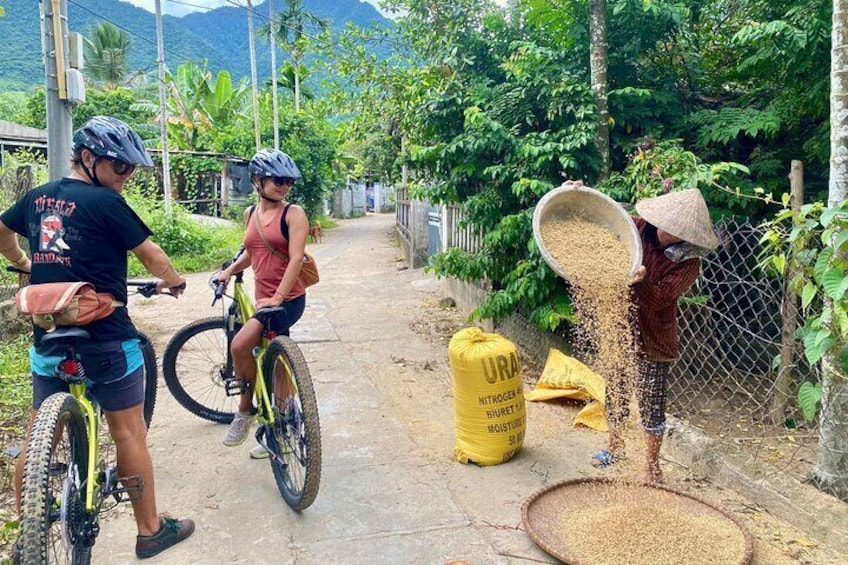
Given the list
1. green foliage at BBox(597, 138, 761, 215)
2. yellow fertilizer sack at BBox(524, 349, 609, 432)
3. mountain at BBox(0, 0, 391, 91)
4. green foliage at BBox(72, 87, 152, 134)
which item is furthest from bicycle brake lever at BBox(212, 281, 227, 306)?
green foliage at BBox(72, 87, 152, 134)

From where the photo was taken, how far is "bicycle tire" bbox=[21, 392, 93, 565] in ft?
6.23

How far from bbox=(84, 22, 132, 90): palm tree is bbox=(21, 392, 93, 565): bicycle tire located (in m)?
40.0

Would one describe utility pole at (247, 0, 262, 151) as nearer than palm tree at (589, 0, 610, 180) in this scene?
No

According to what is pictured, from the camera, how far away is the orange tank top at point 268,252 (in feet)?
11.1

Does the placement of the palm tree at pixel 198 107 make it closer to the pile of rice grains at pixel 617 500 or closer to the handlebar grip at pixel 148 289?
the handlebar grip at pixel 148 289

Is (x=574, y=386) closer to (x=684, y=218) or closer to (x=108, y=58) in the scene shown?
(x=684, y=218)

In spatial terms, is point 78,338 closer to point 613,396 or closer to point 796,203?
point 613,396

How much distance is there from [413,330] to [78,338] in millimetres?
4666

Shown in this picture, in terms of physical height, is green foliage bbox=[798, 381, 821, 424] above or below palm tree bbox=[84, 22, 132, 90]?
below

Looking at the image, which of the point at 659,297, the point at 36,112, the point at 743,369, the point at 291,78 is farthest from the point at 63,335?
the point at 291,78

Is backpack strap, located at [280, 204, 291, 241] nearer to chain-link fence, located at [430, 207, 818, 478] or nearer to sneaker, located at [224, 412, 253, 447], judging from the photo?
sneaker, located at [224, 412, 253, 447]

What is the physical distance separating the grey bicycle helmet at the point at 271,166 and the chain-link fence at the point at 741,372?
7.87 ft

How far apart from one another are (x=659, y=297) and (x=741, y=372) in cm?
164

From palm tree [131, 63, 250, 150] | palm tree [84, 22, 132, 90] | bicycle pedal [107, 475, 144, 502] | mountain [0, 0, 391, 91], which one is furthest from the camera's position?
palm tree [84, 22, 132, 90]
